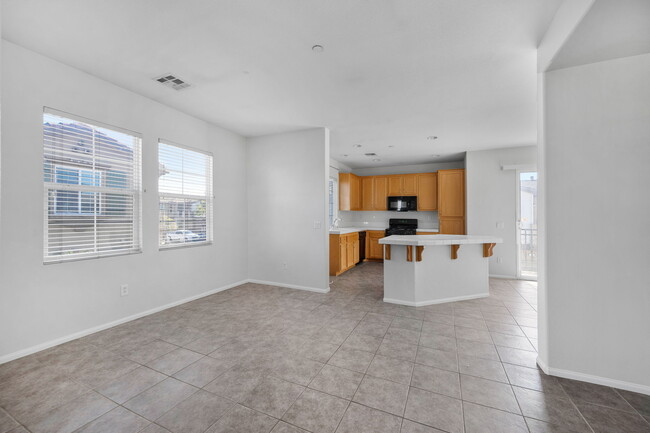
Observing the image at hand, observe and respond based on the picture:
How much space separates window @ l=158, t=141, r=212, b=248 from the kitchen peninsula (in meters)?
2.78

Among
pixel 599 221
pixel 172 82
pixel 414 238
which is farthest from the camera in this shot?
pixel 414 238

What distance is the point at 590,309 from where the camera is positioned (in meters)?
2.13

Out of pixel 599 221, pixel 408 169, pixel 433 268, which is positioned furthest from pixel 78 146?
pixel 408 169

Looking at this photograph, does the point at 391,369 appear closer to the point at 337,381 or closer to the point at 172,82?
the point at 337,381

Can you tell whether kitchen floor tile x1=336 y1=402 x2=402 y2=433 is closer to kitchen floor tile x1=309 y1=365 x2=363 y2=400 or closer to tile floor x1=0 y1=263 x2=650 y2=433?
tile floor x1=0 y1=263 x2=650 y2=433

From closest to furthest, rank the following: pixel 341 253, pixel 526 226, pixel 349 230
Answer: pixel 526 226, pixel 341 253, pixel 349 230

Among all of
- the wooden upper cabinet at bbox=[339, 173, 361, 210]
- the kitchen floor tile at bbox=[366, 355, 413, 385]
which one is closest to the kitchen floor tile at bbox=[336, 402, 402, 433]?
the kitchen floor tile at bbox=[366, 355, 413, 385]

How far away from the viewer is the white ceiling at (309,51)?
1995 millimetres

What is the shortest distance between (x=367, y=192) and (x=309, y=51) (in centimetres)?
553

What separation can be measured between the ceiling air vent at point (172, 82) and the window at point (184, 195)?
0.84 meters

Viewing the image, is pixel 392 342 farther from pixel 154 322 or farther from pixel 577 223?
pixel 154 322

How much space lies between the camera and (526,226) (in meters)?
5.54

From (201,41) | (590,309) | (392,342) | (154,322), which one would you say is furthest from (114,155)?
(590,309)

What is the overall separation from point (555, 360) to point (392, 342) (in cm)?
131
